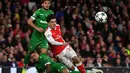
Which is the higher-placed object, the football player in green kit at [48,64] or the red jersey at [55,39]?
the red jersey at [55,39]

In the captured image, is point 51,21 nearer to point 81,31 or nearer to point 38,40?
point 38,40

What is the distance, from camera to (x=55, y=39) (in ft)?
50.2

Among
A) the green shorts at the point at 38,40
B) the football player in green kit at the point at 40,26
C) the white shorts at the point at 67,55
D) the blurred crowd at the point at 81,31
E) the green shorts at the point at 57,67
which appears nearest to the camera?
the green shorts at the point at 57,67

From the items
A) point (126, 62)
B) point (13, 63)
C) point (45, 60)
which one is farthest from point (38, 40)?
point (126, 62)

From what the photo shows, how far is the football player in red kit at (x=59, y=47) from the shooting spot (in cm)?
1522

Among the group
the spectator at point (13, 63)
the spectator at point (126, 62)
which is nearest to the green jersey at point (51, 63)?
the spectator at point (13, 63)

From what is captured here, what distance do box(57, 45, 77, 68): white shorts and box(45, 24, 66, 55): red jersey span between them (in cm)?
10

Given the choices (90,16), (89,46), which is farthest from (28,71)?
(90,16)

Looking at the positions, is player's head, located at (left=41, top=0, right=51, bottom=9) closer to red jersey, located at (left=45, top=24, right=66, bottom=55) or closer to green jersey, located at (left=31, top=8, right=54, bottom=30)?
green jersey, located at (left=31, top=8, right=54, bottom=30)

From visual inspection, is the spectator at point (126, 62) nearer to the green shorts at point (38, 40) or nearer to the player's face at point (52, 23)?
the green shorts at point (38, 40)

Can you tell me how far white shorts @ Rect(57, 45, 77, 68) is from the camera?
1537 cm

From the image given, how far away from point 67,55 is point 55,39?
1.77ft

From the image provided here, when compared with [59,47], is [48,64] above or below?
below

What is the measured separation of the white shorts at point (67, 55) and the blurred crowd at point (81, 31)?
4.24m
